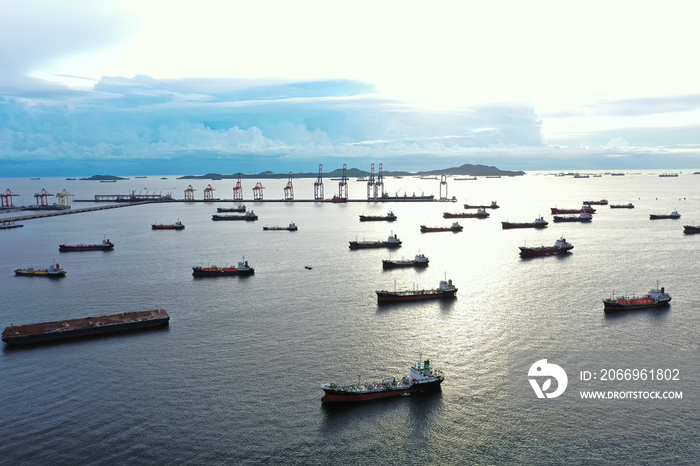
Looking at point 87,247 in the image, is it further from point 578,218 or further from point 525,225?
point 578,218

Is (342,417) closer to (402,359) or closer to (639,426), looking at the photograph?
(402,359)

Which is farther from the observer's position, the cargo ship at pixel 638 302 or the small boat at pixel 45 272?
the small boat at pixel 45 272

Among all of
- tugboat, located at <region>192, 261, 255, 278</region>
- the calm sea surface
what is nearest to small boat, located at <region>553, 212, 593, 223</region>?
the calm sea surface

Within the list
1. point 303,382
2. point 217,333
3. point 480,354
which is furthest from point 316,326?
point 480,354

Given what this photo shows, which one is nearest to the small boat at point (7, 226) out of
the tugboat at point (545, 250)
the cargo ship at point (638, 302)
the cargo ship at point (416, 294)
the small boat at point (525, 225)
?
the cargo ship at point (416, 294)

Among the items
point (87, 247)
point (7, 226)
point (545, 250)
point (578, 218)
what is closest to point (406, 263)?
point (545, 250)

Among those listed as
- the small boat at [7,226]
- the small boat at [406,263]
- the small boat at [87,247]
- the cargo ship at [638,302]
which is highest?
the small boat at [7,226]

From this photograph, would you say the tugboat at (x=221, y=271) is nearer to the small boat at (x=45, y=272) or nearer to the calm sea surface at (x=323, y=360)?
the calm sea surface at (x=323, y=360)
